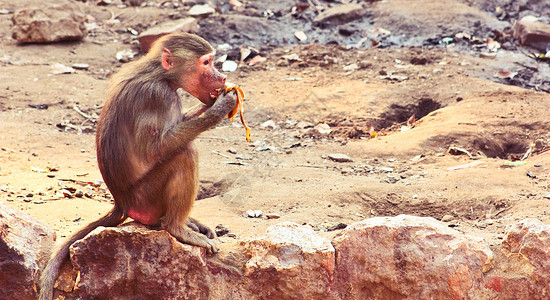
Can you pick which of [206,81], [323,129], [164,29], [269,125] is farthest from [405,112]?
[206,81]

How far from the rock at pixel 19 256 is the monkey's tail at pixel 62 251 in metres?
0.10

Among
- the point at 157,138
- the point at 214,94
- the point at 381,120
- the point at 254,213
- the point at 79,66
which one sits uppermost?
the point at 214,94

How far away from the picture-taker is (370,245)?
4109 mm

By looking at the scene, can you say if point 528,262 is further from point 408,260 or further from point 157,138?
point 157,138

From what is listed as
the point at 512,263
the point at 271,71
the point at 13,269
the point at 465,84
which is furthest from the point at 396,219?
the point at 271,71

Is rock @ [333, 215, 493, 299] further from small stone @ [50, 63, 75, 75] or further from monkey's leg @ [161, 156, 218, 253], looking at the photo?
small stone @ [50, 63, 75, 75]

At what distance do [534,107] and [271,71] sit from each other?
4316mm

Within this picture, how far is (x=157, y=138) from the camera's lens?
4.04 metres

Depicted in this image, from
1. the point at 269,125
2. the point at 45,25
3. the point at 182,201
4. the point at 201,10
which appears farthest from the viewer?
the point at 201,10

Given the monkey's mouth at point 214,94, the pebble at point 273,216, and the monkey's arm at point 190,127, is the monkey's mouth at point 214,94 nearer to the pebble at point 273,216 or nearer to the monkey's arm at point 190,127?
the monkey's arm at point 190,127

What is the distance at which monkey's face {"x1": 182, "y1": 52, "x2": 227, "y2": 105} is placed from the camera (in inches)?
169

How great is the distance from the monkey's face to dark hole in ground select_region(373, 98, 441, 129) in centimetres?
458

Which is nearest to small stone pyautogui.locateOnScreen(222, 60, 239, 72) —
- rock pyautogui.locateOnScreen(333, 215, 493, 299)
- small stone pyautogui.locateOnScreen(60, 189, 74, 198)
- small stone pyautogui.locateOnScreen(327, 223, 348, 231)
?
small stone pyautogui.locateOnScreen(60, 189, 74, 198)

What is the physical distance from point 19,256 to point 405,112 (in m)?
6.20
